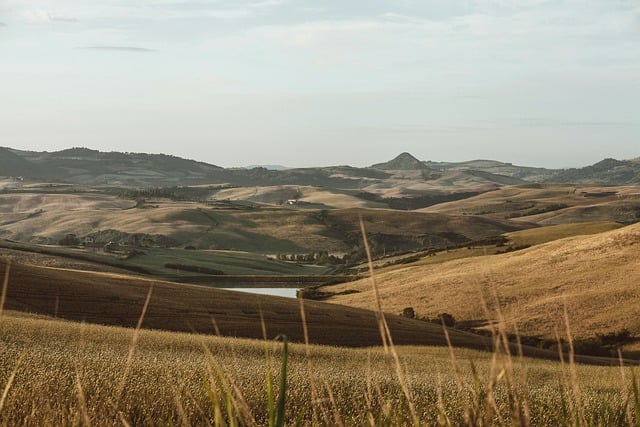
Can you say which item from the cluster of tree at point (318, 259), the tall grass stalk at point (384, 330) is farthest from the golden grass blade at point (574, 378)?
the cluster of tree at point (318, 259)

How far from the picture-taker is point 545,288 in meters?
78.6

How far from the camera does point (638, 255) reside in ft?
277

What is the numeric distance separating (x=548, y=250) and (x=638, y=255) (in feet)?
46.4

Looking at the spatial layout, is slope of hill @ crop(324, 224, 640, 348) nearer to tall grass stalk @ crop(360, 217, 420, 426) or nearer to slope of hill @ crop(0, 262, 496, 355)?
slope of hill @ crop(0, 262, 496, 355)

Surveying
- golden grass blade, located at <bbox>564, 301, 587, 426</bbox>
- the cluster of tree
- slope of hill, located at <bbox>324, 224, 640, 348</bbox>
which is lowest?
the cluster of tree

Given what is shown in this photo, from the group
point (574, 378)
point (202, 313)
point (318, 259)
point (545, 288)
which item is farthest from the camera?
point (318, 259)

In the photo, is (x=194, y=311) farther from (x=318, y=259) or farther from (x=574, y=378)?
(x=318, y=259)

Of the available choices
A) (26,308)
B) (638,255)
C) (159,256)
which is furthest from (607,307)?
(159,256)

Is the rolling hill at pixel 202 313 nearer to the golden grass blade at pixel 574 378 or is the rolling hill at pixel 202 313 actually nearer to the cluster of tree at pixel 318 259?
the golden grass blade at pixel 574 378

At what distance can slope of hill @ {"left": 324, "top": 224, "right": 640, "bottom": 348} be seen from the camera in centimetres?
6781

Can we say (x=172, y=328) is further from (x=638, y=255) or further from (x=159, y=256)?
(x=159, y=256)

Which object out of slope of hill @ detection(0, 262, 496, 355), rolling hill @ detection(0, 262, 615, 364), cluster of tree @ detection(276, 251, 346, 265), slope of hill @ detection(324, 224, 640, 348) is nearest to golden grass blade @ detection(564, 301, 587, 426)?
slope of hill @ detection(0, 262, 496, 355)

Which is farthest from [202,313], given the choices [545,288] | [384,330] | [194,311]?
[384,330]

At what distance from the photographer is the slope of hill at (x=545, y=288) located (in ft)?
222
